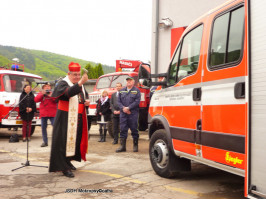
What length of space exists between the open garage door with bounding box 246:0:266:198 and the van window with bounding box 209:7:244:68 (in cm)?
36

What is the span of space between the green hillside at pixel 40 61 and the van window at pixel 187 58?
4952 inches

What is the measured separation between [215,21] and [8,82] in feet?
29.3

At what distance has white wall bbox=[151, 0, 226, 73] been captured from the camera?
1057 centimetres

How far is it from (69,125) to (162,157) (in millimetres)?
1646

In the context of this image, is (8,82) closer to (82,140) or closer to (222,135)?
(82,140)

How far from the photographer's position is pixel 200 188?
14.9ft

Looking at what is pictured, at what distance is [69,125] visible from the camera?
210 inches

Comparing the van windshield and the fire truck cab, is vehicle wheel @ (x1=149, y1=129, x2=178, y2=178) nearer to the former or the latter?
the fire truck cab

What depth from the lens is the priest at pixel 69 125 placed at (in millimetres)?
5152

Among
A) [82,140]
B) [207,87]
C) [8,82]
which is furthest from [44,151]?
[207,87]

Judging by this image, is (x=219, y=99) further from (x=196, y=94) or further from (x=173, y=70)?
(x=173, y=70)

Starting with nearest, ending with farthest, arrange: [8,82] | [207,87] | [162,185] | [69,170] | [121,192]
Answer: [207,87] → [121,192] → [162,185] → [69,170] → [8,82]

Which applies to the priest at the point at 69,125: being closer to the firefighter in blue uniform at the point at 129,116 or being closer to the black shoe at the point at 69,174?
the black shoe at the point at 69,174

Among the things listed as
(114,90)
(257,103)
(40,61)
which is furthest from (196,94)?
(40,61)
